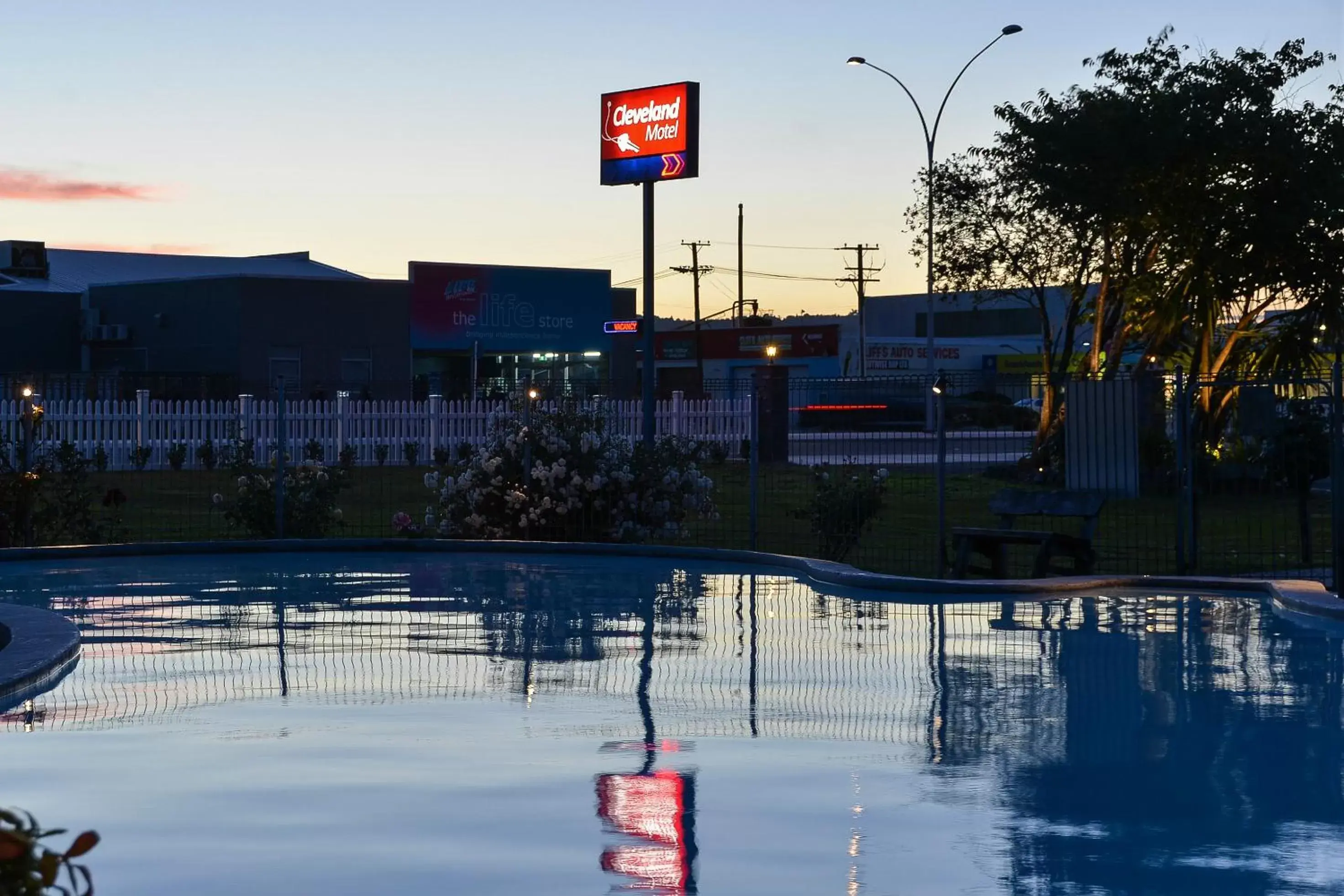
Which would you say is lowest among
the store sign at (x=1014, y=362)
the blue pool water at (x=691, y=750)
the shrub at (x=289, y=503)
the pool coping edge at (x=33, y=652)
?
the blue pool water at (x=691, y=750)

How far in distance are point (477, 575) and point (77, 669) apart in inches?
283

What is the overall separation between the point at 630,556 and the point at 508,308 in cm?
4303

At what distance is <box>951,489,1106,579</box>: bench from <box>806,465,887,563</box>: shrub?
4.65ft

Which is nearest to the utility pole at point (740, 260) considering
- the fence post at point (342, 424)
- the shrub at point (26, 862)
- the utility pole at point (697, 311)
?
the utility pole at point (697, 311)

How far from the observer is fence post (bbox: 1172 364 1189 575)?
16859 millimetres

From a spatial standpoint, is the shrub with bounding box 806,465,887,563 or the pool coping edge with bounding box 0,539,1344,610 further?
the shrub with bounding box 806,465,887,563

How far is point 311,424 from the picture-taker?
132 feet

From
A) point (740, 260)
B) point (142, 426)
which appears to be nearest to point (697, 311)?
point (740, 260)

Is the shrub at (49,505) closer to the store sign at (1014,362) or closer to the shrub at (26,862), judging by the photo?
the shrub at (26,862)

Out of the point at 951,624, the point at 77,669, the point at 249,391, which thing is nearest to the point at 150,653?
the point at 77,669

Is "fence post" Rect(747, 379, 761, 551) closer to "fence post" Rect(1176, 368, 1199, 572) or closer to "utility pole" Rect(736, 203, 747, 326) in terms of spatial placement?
"fence post" Rect(1176, 368, 1199, 572)

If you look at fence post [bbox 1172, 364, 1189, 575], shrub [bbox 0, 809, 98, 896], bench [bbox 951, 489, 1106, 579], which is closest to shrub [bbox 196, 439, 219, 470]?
bench [bbox 951, 489, 1106, 579]

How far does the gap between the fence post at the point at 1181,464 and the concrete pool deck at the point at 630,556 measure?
0.66m

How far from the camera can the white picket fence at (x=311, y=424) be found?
36.4 metres
